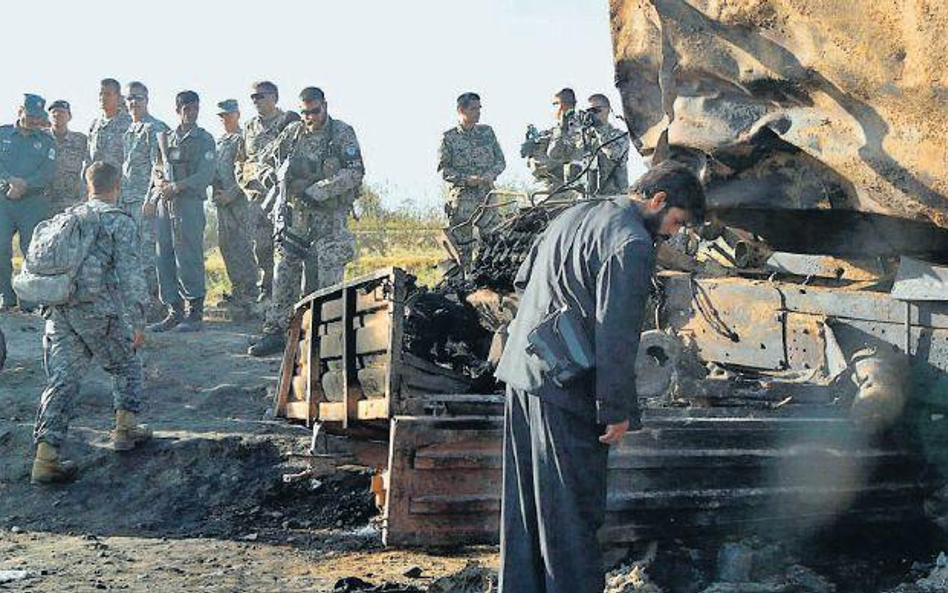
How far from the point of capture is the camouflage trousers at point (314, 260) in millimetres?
9555

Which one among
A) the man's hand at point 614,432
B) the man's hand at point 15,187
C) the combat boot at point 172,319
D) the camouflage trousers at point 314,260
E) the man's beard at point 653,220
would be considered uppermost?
the man's hand at point 15,187

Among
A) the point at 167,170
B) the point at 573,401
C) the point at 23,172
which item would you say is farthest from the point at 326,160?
the point at 573,401

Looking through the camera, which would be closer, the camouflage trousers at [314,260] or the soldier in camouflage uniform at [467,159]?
the camouflage trousers at [314,260]

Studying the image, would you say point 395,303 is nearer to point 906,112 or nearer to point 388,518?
point 388,518

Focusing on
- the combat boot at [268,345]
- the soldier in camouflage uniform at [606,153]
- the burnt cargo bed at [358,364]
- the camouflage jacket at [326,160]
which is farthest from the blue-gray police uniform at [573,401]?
the combat boot at [268,345]

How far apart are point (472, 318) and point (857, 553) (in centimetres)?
288

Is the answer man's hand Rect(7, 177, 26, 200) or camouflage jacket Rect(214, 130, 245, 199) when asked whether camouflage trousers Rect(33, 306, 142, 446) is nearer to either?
camouflage jacket Rect(214, 130, 245, 199)

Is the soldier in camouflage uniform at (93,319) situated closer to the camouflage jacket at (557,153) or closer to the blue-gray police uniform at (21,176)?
the blue-gray police uniform at (21,176)

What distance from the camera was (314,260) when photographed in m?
9.68

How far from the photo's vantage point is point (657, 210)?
4004 mm

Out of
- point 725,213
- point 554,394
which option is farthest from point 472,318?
point 554,394

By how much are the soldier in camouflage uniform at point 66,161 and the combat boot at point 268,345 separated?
3.81 m

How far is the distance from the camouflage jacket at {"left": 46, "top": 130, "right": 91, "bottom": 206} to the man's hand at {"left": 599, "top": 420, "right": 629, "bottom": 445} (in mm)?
9886

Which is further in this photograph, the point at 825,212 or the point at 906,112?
the point at 825,212
